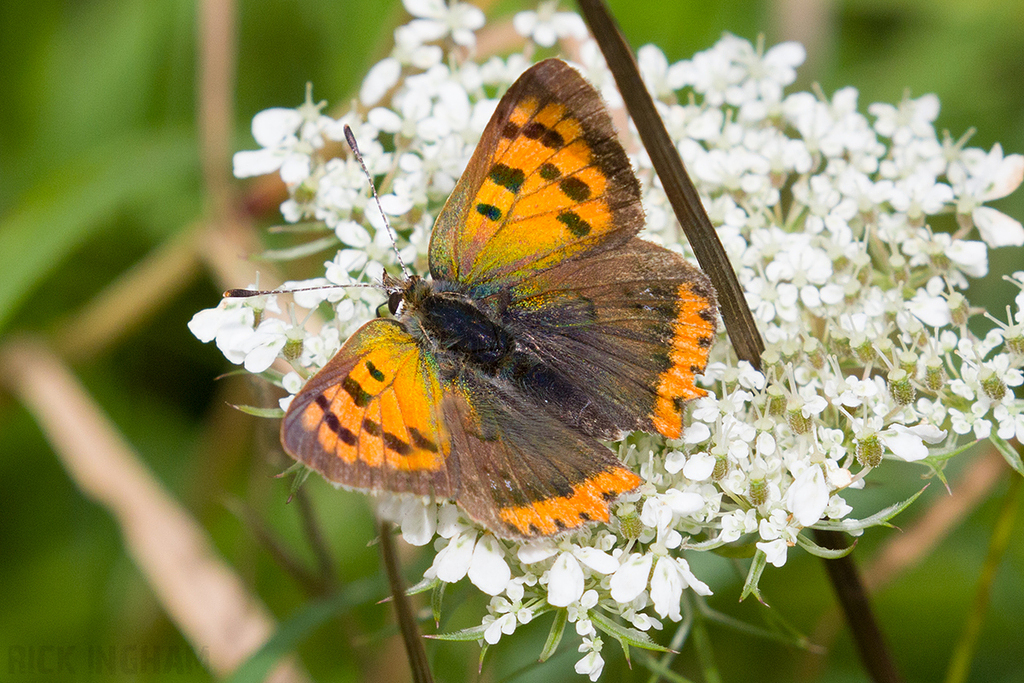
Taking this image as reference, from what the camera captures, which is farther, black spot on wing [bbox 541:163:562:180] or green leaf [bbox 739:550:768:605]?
black spot on wing [bbox 541:163:562:180]

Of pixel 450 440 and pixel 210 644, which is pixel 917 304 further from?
pixel 210 644

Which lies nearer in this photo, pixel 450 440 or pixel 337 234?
pixel 450 440

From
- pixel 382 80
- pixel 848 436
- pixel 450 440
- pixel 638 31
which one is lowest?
pixel 450 440

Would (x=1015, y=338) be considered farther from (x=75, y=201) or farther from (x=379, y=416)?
(x=75, y=201)

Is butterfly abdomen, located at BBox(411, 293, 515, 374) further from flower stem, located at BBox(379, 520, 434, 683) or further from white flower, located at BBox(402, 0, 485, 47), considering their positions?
white flower, located at BBox(402, 0, 485, 47)

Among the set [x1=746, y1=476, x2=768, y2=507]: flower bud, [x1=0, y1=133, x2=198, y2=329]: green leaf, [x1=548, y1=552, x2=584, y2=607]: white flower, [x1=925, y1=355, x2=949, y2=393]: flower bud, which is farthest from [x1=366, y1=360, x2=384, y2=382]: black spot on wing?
[x1=0, y1=133, x2=198, y2=329]: green leaf

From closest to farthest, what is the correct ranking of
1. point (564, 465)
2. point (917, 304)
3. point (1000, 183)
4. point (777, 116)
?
point (564, 465) → point (917, 304) → point (1000, 183) → point (777, 116)

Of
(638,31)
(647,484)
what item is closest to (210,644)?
A: (647,484)
